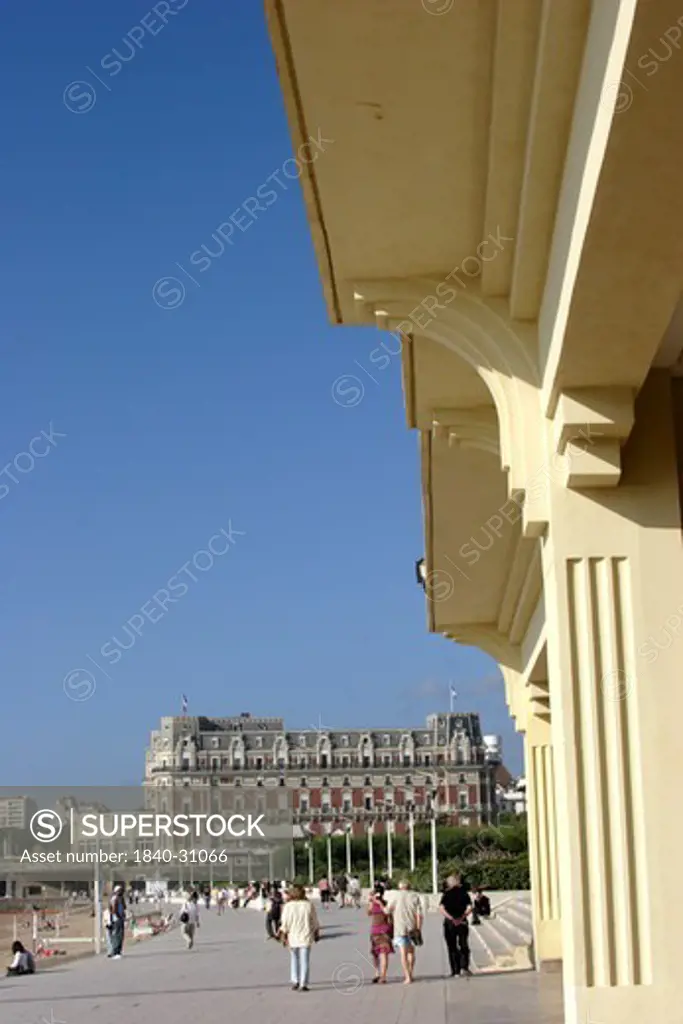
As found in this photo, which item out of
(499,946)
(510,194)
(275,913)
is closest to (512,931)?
(499,946)

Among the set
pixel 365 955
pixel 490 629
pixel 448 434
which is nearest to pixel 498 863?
pixel 365 955

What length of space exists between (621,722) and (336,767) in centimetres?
14904

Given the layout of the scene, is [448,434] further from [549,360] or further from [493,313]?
[549,360]

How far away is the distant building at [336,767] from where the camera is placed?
146 metres

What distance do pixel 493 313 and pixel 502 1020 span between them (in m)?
6.78

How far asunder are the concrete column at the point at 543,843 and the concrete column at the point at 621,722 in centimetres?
893

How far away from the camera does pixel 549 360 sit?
6.47 meters

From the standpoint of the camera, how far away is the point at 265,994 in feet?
52.6

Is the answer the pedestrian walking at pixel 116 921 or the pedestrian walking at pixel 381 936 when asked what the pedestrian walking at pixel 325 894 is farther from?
the pedestrian walking at pixel 381 936

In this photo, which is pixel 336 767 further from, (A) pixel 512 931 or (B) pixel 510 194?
(B) pixel 510 194

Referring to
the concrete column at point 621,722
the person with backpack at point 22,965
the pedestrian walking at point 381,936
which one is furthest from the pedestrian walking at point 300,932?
the concrete column at point 621,722

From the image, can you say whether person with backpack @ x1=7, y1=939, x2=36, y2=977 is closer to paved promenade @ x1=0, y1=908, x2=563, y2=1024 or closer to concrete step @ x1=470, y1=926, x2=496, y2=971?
paved promenade @ x1=0, y1=908, x2=563, y2=1024

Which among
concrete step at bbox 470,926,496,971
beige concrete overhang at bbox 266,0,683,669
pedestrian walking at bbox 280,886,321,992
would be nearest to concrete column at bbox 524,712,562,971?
concrete step at bbox 470,926,496,971

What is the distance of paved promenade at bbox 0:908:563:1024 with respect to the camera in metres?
12.7
